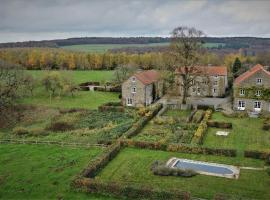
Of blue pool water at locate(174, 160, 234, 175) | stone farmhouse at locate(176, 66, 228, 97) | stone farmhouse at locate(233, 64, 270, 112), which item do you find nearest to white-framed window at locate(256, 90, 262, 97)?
stone farmhouse at locate(233, 64, 270, 112)

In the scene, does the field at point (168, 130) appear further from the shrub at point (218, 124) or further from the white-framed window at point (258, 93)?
the white-framed window at point (258, 93)

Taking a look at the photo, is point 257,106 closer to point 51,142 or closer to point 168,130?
point 168,130

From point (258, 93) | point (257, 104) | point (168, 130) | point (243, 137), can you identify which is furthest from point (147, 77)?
point (243, 137)

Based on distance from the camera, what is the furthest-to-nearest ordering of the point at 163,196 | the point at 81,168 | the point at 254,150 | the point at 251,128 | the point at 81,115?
the point at 81,115 < the point at 251,128 < the point at 254,150 < the point at 81,168 < the point at 163,196

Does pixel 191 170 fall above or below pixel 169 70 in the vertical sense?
below

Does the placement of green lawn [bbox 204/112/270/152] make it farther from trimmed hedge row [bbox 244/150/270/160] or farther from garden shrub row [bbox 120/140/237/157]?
garden shrub row [bbox 120/140/237/157]

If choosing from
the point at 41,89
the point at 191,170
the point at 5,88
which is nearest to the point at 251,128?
the point at 191,170

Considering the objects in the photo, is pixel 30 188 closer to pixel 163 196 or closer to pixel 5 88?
pixel 163 196
